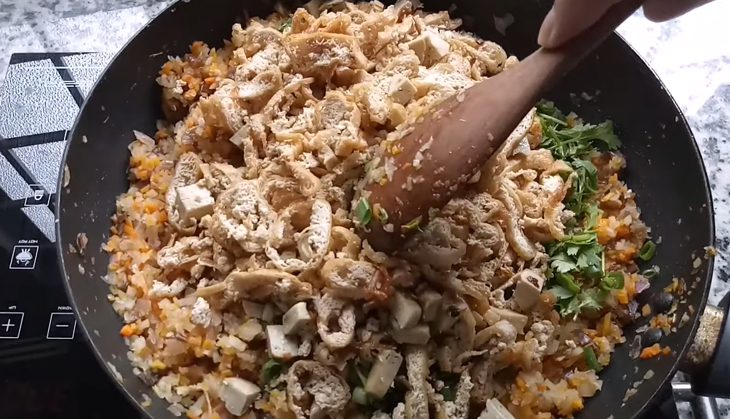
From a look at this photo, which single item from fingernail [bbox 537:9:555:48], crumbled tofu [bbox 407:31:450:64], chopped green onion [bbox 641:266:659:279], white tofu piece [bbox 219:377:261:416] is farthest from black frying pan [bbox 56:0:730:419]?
fingernail [bbox 537:9:555:48]

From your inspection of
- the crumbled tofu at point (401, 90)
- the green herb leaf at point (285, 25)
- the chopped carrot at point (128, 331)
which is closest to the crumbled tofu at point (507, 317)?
the crumbled tofu at point (401, 90)

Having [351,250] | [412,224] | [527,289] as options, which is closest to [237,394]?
[351,250]

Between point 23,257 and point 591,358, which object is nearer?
point 591,358

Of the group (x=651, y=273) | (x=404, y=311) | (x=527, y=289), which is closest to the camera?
(x=404, y=311)

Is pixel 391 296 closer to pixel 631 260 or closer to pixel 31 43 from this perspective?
pixel 631 260

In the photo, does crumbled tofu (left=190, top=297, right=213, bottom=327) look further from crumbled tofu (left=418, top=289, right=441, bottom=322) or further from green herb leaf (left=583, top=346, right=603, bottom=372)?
green herb leaf (left=583, top=346, right=603, bottom=372)

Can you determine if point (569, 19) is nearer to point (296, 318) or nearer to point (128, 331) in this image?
point (296, 318)
